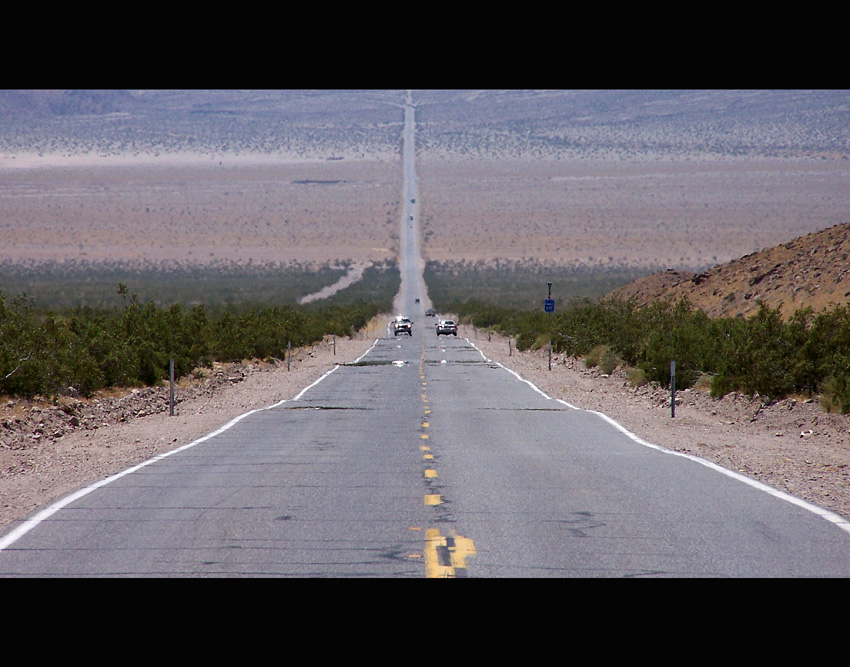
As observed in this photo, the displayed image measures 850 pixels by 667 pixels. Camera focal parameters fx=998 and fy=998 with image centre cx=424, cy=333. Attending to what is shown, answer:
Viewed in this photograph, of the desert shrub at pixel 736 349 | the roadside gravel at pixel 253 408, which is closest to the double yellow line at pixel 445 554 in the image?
the roadside gravel at pixel 253 408

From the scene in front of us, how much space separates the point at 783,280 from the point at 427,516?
39.5m

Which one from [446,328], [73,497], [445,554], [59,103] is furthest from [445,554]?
[59,103]

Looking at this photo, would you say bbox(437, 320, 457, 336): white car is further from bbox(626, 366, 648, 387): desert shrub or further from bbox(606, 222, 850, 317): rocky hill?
bbox(626, 366, 648, 387): desert shrub

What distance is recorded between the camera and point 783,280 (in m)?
45.4

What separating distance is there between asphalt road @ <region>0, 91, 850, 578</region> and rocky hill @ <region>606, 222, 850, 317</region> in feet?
84.3

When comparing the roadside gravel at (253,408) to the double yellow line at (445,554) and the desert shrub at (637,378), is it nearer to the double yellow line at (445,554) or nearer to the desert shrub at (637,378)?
the desert shrub at (637,378)

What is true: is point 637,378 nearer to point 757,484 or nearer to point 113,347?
point 113,347

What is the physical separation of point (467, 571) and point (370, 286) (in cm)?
12716

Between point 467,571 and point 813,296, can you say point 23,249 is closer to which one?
point 813,296

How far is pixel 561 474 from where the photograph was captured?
12523 millimetres

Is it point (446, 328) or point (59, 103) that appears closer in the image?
point (446, 328)

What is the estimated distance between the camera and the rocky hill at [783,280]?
40.2 metres

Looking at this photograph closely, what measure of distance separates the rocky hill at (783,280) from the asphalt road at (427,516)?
25688 millimetres

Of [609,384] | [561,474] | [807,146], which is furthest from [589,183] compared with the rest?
[561,474]
